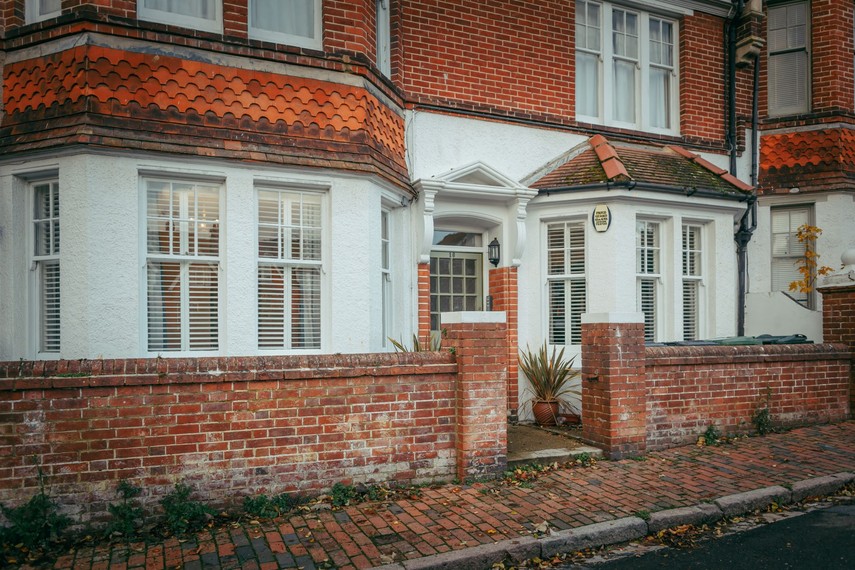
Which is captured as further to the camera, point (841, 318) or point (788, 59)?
point (788, 59)

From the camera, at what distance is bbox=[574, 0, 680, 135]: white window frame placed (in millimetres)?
10023

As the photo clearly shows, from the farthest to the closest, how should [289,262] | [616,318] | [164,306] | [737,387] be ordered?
[737,387] < [289,262] < [164,306] < [616,318]

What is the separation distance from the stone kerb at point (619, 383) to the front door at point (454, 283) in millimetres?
2811

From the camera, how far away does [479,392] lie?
5711 millimetres

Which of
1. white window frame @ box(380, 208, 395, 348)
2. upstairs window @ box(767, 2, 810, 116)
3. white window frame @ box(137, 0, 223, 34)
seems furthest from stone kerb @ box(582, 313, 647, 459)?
upstairs window @ box(767, 2, 810, 116)

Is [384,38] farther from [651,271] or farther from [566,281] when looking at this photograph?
[651,271]

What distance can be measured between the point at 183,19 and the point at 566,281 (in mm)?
6077

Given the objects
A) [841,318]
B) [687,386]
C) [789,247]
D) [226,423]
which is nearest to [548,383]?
[687,386]

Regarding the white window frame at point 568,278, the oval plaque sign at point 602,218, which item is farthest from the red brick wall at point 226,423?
the oval plaque sign at point 602,218

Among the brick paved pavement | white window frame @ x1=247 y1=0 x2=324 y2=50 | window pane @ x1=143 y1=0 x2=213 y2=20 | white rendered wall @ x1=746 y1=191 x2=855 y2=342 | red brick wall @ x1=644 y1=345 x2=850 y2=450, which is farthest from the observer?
white rendered wall @ x1=746 y1=191 x2=855 y2=342

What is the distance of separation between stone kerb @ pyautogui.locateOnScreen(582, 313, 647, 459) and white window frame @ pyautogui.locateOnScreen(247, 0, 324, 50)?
4.59 meters

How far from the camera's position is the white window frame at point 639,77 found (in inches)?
395

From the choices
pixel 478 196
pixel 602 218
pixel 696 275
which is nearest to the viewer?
pixel 478 196

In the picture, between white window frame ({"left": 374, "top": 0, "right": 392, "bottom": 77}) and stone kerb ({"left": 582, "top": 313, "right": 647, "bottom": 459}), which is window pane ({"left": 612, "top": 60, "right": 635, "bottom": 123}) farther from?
stone kerb ({"left": 582, "top": 313, "right": 647, "bottom": 459})
